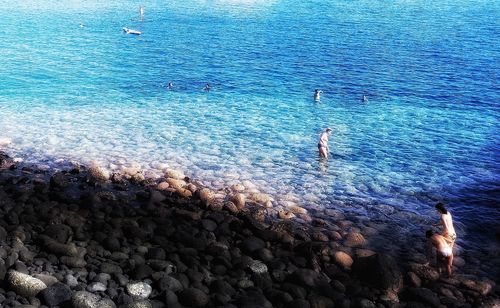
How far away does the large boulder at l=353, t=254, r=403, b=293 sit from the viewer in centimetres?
1475

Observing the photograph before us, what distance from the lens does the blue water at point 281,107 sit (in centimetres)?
2512

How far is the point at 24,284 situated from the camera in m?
12.7

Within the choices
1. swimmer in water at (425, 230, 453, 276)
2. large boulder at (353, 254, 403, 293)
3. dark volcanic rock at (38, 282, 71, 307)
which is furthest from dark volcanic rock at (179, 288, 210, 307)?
swimmer in water at (425, 230, 453, 276)

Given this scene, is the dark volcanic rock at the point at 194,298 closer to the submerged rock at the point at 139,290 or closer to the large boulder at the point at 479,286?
the submerged rock at the point at 139,290

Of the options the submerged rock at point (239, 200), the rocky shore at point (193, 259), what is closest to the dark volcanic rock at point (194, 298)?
the rocky shore at point (193, 259)

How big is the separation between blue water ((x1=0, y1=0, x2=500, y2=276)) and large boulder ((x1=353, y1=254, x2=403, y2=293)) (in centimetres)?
476

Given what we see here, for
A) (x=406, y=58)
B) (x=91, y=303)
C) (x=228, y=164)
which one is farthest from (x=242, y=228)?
(x=406, y=58)

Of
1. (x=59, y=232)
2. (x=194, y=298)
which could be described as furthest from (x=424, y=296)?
(x=59, y=232)

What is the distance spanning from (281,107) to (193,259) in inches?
1053

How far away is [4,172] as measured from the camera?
2400 centimetres

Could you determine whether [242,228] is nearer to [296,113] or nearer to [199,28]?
[296,113]

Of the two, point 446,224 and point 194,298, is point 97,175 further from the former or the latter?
point 446,224

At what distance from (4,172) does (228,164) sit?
11.8 m

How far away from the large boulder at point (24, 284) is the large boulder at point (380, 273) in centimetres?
975
